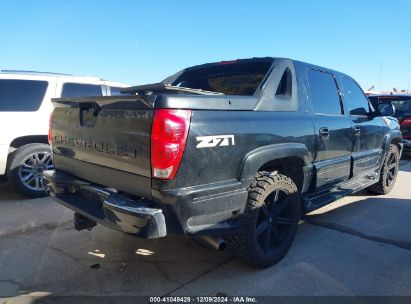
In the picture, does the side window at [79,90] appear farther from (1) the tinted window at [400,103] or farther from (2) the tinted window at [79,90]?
(1) the tinted window at [400,103]

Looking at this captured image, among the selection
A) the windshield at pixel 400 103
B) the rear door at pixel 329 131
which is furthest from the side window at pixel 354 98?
the windshield at pixel 400 103

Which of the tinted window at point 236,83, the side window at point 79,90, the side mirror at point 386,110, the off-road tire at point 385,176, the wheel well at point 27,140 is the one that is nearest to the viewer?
the tinted window at point 236,83

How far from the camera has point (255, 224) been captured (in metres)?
3.04

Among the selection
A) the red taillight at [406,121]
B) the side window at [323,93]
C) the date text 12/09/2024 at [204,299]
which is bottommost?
the date text 12/09/2024 at [204,299]

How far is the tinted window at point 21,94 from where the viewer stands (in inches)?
210

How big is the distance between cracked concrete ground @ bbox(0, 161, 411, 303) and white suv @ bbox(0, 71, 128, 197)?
0.95m

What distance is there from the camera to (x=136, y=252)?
3615 millimetres

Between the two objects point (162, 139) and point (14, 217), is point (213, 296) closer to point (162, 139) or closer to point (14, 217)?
point (162, 139)

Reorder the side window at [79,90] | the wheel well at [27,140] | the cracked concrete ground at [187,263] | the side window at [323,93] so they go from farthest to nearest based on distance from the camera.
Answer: the side window at [79,90]
the wheel well at [27,140]
the side window at [323,93]
the cracked concrete ground at [187,263]

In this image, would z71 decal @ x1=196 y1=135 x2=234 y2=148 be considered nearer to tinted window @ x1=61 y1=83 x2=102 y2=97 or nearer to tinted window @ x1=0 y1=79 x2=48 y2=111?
tinted window @ x1=0 y1=79 x2=48 y2=111

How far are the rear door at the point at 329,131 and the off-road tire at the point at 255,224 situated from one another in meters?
0.73

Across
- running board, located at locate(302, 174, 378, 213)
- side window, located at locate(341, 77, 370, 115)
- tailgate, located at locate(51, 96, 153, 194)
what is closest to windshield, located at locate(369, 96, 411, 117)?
side window, located at locate(341, 77, 370, 115)

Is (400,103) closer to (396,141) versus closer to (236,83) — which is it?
(396,141)

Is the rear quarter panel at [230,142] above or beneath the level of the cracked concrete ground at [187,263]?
above
